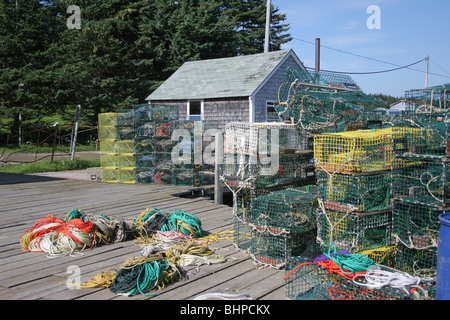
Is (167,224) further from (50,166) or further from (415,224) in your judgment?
(50,166)

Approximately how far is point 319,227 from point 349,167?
74cm

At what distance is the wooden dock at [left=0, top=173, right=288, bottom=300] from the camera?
12.3ft

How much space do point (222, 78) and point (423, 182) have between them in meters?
16.4

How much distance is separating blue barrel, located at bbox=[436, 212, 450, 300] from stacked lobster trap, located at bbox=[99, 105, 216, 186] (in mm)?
6925

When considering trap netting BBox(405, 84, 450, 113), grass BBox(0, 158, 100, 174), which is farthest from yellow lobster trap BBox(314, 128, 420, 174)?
grass BBox(0, 158, 100, 174)

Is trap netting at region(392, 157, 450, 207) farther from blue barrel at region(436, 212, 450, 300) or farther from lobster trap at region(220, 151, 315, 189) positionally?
lobster trap at region(220, 151, 315, 189)

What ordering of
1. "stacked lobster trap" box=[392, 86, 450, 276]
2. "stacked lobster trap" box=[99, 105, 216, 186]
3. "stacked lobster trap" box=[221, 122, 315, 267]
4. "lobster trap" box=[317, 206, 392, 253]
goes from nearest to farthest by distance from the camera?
"stacked lobster trap" box=[392, 86, 450, 276]
"lobster trap" box=[317, 206, 392, 253]
"stacked lobster trap" box=[221, 122, 315, 267]
"stacked lobster trap" box=[99, 105, 216, 186]

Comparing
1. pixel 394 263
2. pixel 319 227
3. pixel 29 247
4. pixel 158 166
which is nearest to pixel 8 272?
pixel 29 247

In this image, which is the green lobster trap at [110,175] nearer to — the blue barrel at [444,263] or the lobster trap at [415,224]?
the lobster trap at [415,224]

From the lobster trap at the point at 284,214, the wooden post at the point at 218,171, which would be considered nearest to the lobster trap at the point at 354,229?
the lobster trap at the point at 284,214

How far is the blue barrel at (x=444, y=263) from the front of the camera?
2953 mm

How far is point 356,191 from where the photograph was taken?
4207 millimetres

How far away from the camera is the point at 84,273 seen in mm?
4219

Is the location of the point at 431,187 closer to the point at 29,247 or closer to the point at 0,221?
the point at 29,247
